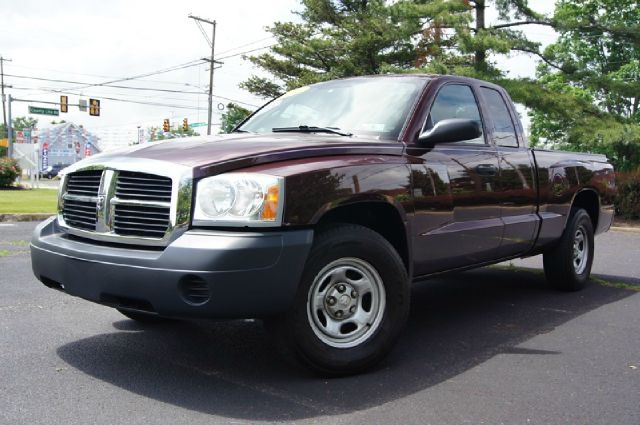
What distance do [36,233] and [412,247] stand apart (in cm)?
232

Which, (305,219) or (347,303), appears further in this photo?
(347,303)

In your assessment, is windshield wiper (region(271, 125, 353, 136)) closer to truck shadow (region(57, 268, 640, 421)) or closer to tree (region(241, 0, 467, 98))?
truck shadow (region(57, 268, 640, 421))

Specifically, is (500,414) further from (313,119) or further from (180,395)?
(313,119)

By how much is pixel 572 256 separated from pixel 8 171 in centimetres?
2780

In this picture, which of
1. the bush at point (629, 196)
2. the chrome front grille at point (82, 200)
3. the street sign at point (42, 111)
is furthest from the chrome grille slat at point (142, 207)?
the street sign at point (42, 111)

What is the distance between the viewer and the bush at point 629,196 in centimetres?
1550

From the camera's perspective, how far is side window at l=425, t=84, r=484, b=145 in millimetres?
4461

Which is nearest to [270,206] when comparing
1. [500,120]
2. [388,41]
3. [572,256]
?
[500,120]

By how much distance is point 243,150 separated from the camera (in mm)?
3387

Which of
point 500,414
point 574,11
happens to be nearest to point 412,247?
point 500,414

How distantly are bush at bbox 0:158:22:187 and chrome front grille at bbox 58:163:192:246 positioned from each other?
2763 cm

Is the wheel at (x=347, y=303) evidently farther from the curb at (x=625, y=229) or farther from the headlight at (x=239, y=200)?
the curb at (x=625, y=229)

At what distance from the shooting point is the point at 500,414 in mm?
3018

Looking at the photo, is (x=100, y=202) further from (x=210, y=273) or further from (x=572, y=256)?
(x=572, y=256)
